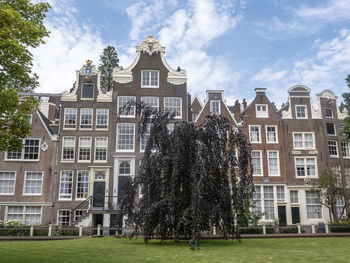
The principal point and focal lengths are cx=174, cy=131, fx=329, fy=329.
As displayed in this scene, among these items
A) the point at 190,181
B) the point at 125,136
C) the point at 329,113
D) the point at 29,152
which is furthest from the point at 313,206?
the point at 29,152

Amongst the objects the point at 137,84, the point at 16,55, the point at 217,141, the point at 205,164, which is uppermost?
the point at 137,84

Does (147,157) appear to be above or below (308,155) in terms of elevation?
below

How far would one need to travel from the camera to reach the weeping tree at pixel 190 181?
15336 millimetres

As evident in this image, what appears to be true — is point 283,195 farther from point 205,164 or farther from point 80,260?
point 80,260

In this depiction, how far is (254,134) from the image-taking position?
34.5 metres

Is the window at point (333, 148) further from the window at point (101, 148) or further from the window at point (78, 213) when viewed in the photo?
the window at point (78, 213)

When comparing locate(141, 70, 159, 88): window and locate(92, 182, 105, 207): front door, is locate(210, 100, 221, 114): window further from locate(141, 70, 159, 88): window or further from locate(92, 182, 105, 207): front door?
locate(92, 182, 105, 207): front door

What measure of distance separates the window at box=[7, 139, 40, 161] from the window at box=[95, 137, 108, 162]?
5.53m

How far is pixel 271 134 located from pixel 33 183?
2410 centimetres

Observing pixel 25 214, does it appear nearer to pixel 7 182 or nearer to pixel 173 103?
pixel 7 182

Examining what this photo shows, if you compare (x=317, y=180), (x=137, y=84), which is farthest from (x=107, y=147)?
(x=317, y=180)

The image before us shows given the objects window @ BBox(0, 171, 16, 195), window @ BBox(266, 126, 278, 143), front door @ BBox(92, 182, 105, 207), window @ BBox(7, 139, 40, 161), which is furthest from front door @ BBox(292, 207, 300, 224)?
window @ BBox(0, 171, 16, 195)

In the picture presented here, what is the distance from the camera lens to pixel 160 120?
17109 mm

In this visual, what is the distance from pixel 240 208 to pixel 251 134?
19590 mm
